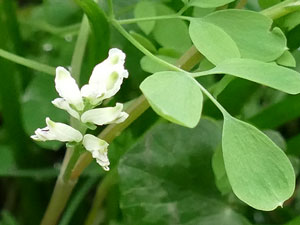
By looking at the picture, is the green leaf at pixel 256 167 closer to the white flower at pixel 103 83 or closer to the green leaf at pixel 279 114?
the white flower at pixel 103 83

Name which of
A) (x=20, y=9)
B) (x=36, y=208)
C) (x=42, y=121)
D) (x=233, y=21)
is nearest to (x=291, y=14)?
(x=233, y=21)

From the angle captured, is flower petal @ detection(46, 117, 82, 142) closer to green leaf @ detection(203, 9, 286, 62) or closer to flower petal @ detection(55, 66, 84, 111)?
flower petal @ detection(55, 66, 84, 111)

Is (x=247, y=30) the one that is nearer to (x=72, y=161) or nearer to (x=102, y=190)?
(x=72, y=161)

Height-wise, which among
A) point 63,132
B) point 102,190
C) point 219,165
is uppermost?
point 63,132

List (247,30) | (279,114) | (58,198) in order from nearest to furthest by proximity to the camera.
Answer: (247,30) → (58,198) → (279,114)

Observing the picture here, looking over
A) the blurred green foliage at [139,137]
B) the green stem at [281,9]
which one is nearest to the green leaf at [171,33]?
the blurred green foliage at [139,137]

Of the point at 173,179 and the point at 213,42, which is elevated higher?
the point at 213,42

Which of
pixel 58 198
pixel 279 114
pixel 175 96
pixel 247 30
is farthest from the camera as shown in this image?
pixel 279 114

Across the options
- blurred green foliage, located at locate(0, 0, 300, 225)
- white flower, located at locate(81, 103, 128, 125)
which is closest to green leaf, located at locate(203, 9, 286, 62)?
blurred green foliage, located at locate(0, 0, 300, 225)

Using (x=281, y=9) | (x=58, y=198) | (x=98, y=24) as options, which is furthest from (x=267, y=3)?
(x=58, y=198)
